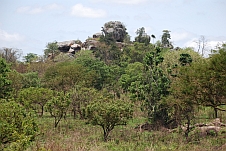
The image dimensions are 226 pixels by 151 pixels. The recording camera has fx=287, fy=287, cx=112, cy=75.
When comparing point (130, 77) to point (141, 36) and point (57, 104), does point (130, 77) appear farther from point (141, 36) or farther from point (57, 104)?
point (141, 36)

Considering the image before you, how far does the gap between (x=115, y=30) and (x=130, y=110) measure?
55.9 metres

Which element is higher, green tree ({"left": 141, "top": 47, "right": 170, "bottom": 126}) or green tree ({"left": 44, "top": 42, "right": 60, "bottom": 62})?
green tree ({"left": 44, "top": 42, "right": 60, "bottom": 62})

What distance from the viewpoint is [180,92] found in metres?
16.1

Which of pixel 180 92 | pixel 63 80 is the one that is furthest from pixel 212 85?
pixel 63 80

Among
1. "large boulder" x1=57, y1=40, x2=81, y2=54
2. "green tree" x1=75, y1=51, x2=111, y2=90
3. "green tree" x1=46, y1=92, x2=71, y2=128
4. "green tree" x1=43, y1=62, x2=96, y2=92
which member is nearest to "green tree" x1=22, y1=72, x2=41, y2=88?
"green tree" x1=43, y1=62, x2=96, y2=92

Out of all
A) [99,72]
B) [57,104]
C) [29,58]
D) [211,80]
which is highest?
[29,58]

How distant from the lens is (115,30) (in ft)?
233

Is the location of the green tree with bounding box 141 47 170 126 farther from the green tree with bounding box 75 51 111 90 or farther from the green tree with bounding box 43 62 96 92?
the green tree with bounding box 75 51 111 90

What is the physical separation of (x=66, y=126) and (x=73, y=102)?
3263 millimetres

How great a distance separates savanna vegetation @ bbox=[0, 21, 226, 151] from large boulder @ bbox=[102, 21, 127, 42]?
35.8 meters

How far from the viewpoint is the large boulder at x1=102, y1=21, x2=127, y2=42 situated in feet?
231

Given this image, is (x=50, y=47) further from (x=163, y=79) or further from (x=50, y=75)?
(x=163, y=79)

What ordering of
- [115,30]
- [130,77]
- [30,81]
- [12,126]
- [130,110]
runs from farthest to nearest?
[115,30]
[130,77]
[30,81]
[130,110]
[12,126]

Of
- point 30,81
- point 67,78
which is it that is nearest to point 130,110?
point 67,78
